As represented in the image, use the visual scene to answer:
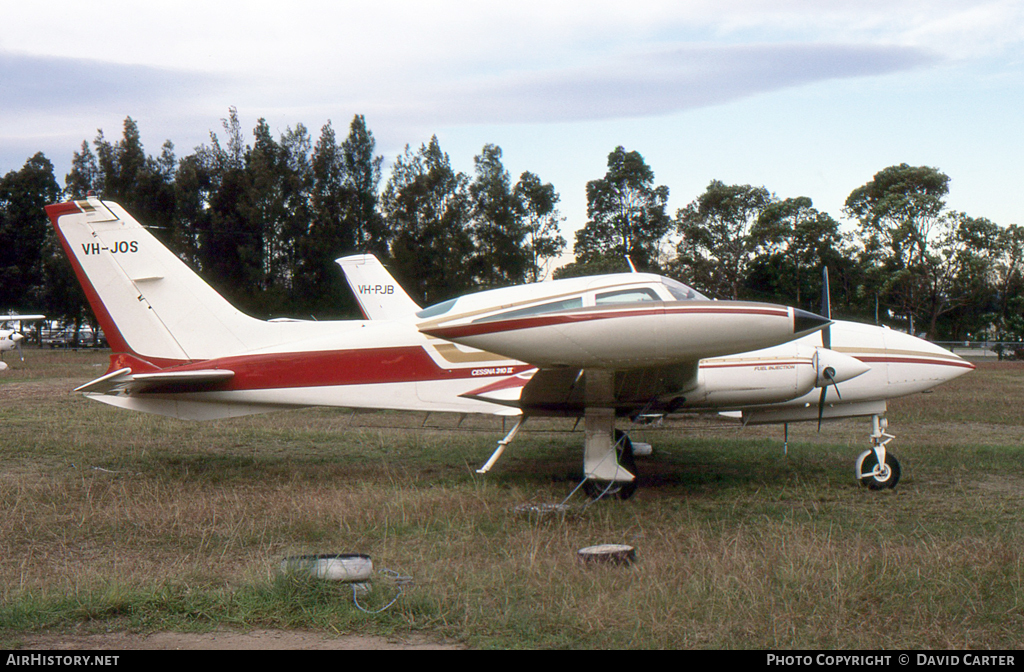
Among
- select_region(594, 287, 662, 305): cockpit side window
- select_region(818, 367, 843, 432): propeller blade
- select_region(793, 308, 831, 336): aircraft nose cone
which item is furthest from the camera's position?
select_region(818, 367, 843, 432): propeller blade

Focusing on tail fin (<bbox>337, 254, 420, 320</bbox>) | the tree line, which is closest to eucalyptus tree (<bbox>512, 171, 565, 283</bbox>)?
the tree line

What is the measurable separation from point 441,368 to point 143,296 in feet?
12.1

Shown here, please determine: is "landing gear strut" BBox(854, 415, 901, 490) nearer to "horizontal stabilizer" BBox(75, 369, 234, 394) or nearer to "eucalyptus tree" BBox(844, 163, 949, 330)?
"horizontal stabilizer" BBox(75, 369, 234, 394)

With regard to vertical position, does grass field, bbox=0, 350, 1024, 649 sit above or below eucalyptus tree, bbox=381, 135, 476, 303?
below

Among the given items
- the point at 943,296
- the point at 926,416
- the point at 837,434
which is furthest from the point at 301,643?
the point at 943,296

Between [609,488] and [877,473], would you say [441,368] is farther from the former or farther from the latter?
[877,473]

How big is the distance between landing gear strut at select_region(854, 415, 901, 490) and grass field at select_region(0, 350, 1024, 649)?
0.66 feet

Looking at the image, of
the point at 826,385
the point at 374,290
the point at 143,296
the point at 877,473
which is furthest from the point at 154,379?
the point at 374,290

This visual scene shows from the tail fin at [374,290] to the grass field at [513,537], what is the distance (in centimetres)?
692

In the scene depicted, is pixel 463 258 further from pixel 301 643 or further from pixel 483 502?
pixel 301 643

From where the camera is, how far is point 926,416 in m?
15.0

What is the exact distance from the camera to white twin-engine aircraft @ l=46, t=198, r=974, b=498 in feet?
27.0

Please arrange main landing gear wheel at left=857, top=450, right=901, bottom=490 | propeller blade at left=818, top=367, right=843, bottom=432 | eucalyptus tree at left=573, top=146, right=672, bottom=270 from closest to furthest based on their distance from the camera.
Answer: propeller blade at left=818, top=367, right=843, bottom=432
main landing gear wheel at left=857, top=450, right=901, bottom=490
eucalyptus tree at left=573, top=146, right=672, bottom=270

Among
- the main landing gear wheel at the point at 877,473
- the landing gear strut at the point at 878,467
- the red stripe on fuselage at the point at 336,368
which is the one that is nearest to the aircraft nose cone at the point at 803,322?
the landing gear strut at the point at 878,467
